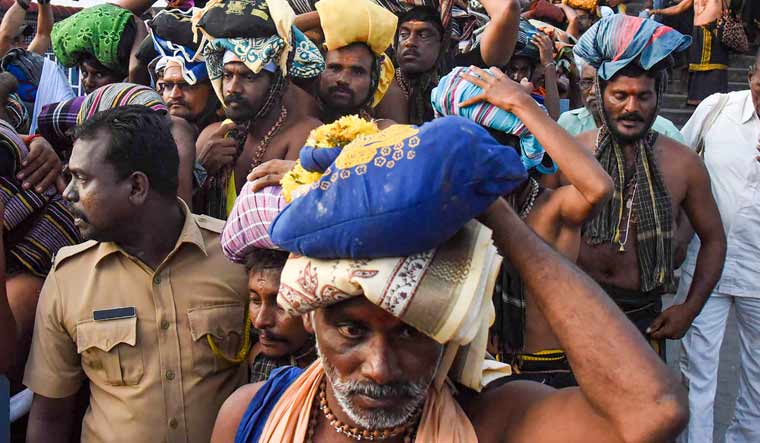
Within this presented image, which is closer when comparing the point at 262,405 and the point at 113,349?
the point at 262,405

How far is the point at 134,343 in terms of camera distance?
267 centimetres

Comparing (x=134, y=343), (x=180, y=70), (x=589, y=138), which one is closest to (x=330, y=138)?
(x=134, y=343)

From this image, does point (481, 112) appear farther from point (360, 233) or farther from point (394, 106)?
point (394, 106)

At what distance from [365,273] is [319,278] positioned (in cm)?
12

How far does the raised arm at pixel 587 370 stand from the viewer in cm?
167

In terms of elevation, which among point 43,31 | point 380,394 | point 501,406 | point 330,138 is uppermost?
point 330,138

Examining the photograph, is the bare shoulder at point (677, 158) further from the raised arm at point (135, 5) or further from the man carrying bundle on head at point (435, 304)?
the raised arm at point (135, 5)

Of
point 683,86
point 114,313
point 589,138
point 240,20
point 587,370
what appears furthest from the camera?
point 683,86

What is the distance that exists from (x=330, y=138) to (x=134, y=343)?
1.09 metres

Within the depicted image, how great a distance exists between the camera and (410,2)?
17.1ft

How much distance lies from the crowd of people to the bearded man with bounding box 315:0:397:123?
14mm

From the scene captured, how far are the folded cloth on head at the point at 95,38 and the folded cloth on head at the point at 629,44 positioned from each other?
2758mm

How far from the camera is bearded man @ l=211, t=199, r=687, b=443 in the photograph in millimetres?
1690

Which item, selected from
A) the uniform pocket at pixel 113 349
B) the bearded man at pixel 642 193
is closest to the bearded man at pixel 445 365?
the uniform pocket at pixel 113 349
